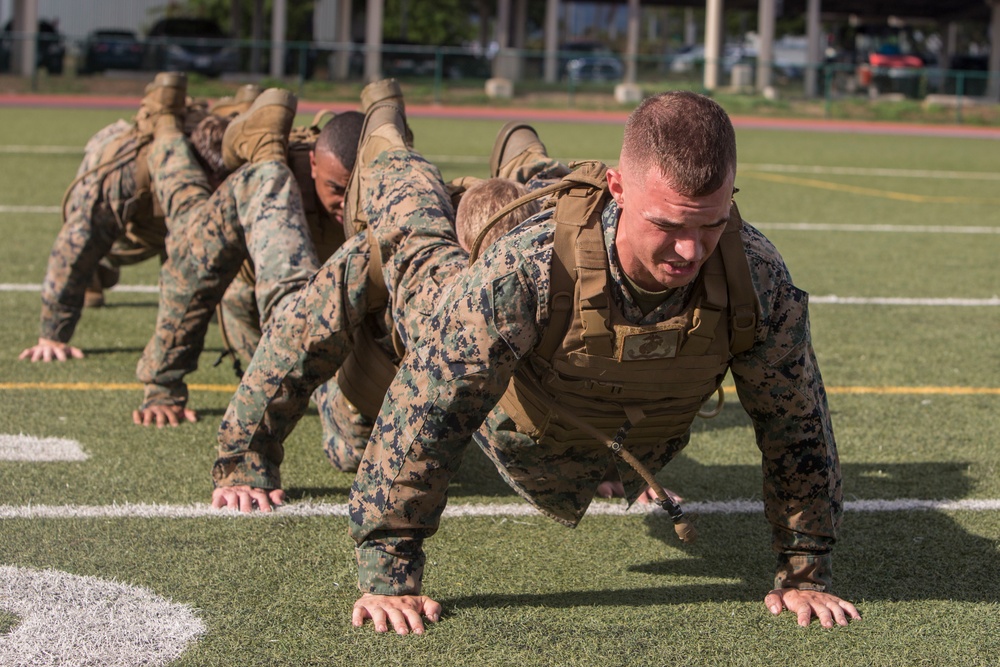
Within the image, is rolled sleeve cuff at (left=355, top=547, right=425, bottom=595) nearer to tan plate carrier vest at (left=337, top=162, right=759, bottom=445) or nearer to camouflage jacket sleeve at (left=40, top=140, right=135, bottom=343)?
tan plate carrier vest at (left=337, top=162, right=759, bottom=445)

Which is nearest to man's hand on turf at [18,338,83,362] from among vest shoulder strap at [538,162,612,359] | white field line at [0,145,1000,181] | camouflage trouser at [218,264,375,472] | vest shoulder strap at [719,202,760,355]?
camouflage trouser at [218,264,375,472]

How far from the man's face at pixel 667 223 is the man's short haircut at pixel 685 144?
0.03 m

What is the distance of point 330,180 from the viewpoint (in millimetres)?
5414

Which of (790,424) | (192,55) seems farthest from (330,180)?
(192,55)

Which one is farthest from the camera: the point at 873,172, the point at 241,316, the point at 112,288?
the point at 873,172

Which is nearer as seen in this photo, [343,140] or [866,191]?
[343,140]

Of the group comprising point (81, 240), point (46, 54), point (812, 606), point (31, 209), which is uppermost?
point (46, 54)

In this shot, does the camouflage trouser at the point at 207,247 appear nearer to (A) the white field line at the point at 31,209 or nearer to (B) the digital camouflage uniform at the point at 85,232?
(B) the digital camouflage uniform at the point at 85,232

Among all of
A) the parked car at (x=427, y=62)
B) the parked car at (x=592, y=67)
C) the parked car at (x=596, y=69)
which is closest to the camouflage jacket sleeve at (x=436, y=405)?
the parked car at (x=427, y=62)

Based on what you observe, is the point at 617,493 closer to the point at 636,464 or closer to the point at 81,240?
the point at 636,464

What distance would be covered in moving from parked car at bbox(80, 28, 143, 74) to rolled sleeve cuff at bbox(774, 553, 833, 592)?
29955mm

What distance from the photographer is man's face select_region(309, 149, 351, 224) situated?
5355 millimetres

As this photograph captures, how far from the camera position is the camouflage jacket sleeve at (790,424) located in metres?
3.42

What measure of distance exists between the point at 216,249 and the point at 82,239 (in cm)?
140
